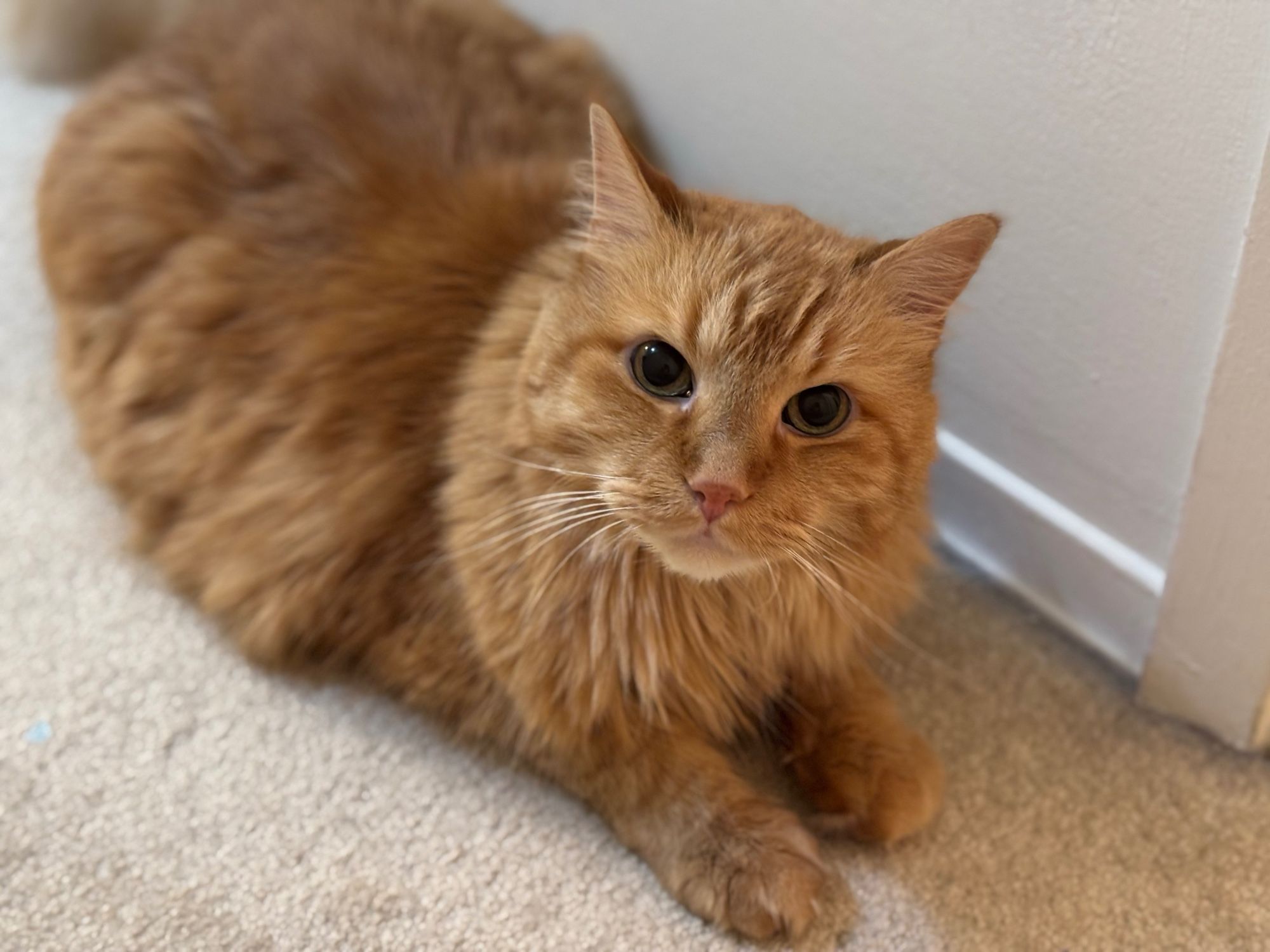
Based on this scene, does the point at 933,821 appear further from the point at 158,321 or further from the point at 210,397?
the point at 158,321

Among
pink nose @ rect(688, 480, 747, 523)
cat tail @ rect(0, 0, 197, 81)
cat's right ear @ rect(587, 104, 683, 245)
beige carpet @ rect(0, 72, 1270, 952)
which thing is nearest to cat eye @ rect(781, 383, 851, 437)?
pink nose @ rect(688, 480, 747, 523)

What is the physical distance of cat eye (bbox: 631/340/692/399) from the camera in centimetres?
103

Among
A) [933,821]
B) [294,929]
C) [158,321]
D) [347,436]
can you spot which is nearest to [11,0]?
[158,321]

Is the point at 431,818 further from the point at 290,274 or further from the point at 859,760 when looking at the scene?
the point at 290,274

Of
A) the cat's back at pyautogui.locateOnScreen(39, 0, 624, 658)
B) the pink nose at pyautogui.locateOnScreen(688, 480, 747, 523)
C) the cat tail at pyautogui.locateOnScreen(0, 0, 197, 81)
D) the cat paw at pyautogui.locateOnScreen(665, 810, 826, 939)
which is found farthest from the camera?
the cat tail at pyautogui.locateOnScreen(0, 0, 197, 81)

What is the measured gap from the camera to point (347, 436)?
138 centimetres

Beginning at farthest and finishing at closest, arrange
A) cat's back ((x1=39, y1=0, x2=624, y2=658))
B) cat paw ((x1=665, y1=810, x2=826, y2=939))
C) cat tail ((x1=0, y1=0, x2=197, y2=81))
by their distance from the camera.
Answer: cat tail ((x1=0, y1=0, x2=197, y2=81)) → cat's back ((x1=39, y1=0, x2=624, y2=658)) → cat paw ((x1=665, y1=810, x2=826, y2=939))

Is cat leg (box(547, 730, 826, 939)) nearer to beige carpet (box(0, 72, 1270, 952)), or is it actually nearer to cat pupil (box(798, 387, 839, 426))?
beige carpet (box(0, 72, 1270, 952))

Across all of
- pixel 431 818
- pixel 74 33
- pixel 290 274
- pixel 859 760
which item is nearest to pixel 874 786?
pixel 859 760

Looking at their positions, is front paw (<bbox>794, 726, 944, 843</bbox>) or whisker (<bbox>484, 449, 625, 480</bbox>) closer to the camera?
whisker (<bbox>484, 449, 625, 480</bbox>)

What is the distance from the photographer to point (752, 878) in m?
1.13

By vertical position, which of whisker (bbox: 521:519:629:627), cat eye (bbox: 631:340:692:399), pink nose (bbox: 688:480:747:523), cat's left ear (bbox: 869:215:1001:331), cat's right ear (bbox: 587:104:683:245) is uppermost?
cat's right ear (bbox: 587:104:683:245)

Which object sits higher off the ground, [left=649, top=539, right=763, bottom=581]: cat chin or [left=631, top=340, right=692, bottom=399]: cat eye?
[left=631, top=340, right=692, bottom=399]: cat eye

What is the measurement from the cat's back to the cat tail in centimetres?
69
